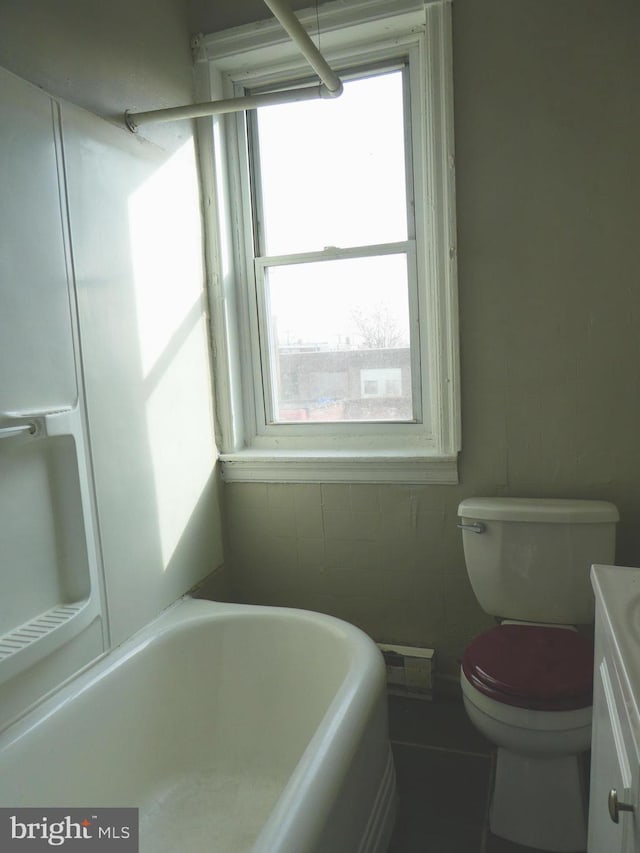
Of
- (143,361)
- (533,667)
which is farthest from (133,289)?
(533,667)

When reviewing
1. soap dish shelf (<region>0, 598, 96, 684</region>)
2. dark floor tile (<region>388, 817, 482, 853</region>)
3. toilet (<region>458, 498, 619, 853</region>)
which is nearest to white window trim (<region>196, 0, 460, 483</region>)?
toilet (<region>458, 498, 619, 853</region>)

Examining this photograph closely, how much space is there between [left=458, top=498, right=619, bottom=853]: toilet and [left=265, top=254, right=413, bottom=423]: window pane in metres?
0.55

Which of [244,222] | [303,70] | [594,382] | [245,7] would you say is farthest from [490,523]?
[245,7]

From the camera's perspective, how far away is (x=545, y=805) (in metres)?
1.40

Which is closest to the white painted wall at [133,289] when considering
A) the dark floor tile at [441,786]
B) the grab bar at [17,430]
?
the grab bar at [17,430]

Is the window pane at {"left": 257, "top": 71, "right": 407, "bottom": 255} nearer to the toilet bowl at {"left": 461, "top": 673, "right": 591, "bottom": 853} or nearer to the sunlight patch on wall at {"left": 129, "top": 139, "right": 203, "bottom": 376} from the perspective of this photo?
the sunlight patch on wall at {"left": 129, "top": 139, "right": 203, "bottom": 376}

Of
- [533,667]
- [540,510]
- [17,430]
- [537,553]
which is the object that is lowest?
[533,667]

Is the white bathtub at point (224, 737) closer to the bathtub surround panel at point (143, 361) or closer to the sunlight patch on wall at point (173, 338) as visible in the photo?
the bathtub surround panel at point (143, 361)

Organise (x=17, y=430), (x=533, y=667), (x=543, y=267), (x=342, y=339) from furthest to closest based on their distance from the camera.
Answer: (x=342, y=339), (x=543, y=267), (x=533, y=667), (x=17, y=430)

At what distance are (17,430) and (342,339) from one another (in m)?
1.16

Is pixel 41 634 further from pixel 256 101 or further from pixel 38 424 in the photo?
pixel 256 101

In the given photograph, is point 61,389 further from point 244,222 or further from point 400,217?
point 400,217

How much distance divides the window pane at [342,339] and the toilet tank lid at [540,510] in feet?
1.47

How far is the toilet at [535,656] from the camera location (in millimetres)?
1290
